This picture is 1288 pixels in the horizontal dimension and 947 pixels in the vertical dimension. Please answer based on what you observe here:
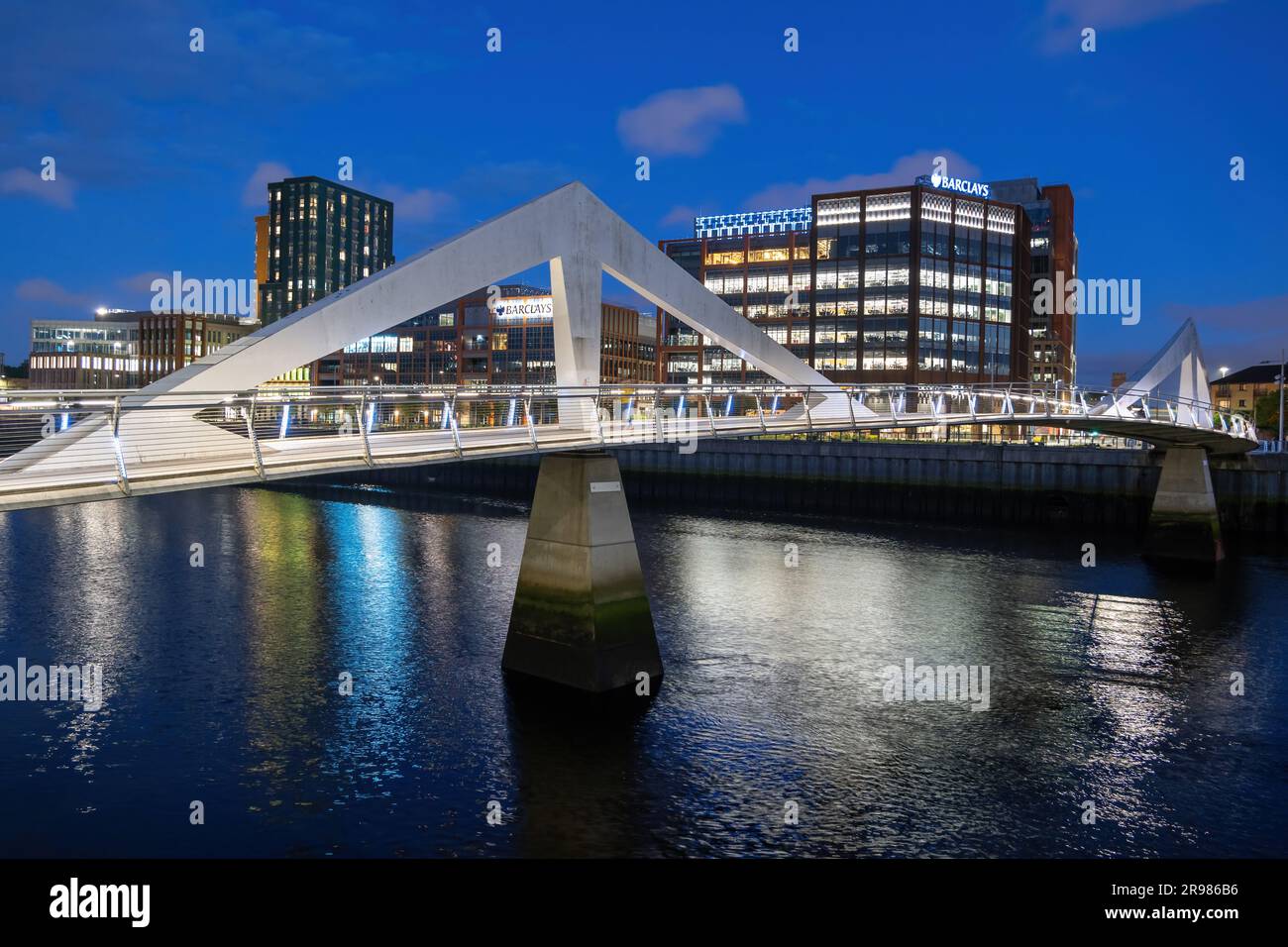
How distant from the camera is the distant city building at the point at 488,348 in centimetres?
12862

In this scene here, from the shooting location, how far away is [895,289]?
4186 inches

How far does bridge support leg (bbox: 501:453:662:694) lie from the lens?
1889cm

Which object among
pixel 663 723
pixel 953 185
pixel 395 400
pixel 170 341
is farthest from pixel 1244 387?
pixel 395 400

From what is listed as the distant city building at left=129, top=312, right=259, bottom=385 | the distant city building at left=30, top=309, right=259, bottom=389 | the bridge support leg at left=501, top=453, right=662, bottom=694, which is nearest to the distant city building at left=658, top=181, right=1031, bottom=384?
the distant city building at left=129, top=312, right=259, bottom=385

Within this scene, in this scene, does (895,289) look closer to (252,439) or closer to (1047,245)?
(1047,245)

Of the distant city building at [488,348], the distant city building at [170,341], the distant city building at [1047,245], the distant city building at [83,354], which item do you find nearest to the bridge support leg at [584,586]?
the distant city building at [488,348]

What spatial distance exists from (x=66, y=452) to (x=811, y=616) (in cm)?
1950

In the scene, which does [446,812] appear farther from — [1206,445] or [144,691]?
[1206,445]

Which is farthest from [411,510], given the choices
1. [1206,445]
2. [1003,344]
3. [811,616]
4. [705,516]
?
[1003,344]

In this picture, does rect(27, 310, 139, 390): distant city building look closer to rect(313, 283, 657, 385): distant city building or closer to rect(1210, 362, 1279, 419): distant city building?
rect(313, 283, 657, 385): distant city building

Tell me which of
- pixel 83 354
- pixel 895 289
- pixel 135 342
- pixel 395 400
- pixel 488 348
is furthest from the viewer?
pixel 135 342

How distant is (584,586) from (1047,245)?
5916 inches

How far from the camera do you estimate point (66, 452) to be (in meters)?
12.4

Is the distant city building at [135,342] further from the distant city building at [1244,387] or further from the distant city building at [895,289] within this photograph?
the distant city building at [1244,387]
